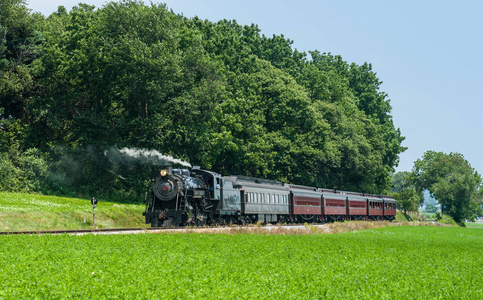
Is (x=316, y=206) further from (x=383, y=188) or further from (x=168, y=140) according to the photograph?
(x=383, y=188)

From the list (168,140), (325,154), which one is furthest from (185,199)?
(325,154)

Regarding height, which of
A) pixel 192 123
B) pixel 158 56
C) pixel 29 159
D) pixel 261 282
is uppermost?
pixel 158 56

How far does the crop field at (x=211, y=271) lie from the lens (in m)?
14.1

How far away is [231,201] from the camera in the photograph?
136ft

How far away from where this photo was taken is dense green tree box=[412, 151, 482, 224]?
11744 cm

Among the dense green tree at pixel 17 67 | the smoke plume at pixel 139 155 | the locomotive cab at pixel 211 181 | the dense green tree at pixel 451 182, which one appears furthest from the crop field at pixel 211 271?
the dense green tree at pixel 451 182

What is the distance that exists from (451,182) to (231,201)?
311 feet

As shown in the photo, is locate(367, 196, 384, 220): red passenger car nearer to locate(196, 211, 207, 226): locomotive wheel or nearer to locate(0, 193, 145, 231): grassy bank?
locate(0, 193, 145, 231): grassy bank

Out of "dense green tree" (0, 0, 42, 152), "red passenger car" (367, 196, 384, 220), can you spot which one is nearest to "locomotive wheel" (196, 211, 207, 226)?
"dense green tree" (0, 0, 42, 152)

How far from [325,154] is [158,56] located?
3157 centimetres

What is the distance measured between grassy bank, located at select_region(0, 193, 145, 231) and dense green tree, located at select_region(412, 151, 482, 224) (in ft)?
288

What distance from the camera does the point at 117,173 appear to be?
5484 cm

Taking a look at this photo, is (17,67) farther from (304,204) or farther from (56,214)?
(304,204)

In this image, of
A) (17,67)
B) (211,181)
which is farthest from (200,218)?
(17,67)
